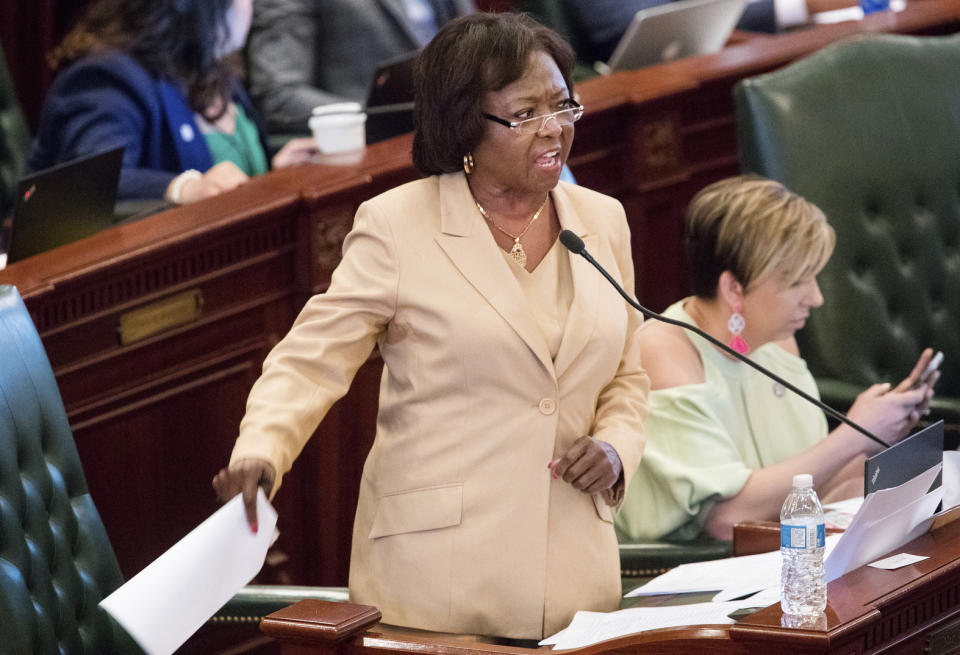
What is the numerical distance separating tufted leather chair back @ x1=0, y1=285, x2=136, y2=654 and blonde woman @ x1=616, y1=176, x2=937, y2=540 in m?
0.83

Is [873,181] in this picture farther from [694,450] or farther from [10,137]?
[10,137]

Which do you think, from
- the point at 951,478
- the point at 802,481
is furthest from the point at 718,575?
the point at 951,478

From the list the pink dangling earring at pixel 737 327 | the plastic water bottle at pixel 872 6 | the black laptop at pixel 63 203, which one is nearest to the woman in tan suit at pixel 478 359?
the pink dangling earring at pixel 737 327

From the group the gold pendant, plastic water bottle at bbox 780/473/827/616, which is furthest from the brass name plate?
plastic water bottle at bbox 780/473/827/616

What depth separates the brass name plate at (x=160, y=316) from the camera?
96.7 inches

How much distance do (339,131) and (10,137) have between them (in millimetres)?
1241

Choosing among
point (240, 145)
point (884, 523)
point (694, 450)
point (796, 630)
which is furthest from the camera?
point (240, 145)

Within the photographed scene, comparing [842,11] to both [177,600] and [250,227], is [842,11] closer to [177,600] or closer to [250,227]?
[250,227]

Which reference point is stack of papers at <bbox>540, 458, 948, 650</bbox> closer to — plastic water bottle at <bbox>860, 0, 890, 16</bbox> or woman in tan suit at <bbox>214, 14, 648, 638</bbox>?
woman in tan suit at <bbox>214, 14, 648, 638</bbox>

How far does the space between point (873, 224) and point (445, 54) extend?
143 cm

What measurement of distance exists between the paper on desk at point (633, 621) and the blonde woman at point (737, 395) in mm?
533

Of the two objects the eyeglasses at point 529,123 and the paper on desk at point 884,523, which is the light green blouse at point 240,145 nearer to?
the eyeglasses at point 529,123

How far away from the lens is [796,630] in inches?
61.8

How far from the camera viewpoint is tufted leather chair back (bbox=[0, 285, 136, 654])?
6.19ft
